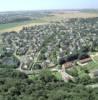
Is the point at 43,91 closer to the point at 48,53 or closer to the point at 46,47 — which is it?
the point at 48,53

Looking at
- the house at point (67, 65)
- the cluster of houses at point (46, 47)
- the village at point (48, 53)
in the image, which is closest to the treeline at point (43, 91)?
the house at point (67, 65)

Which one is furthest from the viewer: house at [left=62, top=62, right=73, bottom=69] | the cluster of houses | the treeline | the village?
the cluster of houses

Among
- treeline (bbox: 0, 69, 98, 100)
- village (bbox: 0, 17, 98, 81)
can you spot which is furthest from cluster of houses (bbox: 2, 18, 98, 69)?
treeline (bbox: 0, 69, 98, 100)

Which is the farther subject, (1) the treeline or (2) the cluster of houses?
(2) the cluster of houses

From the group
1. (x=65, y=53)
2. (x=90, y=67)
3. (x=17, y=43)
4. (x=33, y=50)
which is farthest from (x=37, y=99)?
(x=17, y=43)

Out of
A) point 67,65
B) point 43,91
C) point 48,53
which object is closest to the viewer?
point 43,91

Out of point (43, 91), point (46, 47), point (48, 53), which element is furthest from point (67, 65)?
point (46, 47)

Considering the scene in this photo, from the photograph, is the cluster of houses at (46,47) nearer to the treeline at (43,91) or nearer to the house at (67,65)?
the house at (67,65)

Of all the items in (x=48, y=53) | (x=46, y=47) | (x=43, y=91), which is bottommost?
(x=46, y=47)

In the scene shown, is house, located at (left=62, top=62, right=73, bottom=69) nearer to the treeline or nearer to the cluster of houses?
the cluster of houses

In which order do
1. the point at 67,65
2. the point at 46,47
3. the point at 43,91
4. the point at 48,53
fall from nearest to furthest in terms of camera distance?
the point at 43,91, the point at 67,65, the point at 48,53, the point at 46,47

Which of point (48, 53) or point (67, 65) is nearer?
point (67, 65)

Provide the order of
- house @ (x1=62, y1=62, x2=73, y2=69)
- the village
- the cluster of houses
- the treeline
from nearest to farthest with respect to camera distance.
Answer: the treeline → house @ (x1=62, y1=62, x2=73, y2=69) → the village → the cluster of houses
